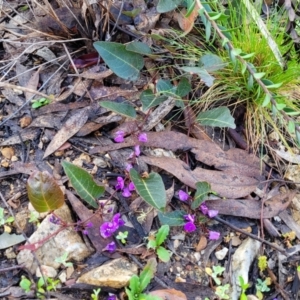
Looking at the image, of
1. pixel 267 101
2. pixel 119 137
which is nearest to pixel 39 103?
pixel 119 137

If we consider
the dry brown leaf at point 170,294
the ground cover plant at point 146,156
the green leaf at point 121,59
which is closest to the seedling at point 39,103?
the ground cover plant at point 146,156

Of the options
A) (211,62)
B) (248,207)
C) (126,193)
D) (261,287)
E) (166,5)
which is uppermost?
(166,5)

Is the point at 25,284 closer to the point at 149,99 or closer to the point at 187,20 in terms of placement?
the point at 149,99

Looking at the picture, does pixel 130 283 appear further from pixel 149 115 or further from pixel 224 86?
pixel 224 86

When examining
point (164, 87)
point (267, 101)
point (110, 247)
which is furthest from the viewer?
point (164, 87)

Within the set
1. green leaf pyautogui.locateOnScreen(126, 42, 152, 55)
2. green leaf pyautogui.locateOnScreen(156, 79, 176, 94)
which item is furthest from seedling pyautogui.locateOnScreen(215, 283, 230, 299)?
green leaf pyautogui.locateOnScreen(126, 42, 152, 55)

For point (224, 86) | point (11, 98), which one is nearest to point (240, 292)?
point (224, 86)

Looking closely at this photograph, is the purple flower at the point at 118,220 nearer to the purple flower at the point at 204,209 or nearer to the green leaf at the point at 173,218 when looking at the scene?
the green leaf at the point at 173,218
